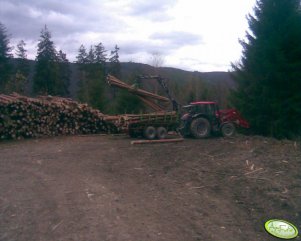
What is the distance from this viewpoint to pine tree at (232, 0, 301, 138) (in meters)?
24.6

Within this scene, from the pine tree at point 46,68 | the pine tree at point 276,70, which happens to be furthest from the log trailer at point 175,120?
the pine tree at point 46,68

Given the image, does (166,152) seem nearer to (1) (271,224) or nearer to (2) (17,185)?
(2) (17,185)

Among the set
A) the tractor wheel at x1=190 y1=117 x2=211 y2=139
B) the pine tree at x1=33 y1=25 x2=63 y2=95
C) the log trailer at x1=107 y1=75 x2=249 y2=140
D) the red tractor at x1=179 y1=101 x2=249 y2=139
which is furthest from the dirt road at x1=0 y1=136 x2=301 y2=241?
the pine tree at x1=33 y1=25 x2=63 y2=95

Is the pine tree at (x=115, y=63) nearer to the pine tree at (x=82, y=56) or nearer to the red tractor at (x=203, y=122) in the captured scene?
the pine tree at (x=82, y=56)

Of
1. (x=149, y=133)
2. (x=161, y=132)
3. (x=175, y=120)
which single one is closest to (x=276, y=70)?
(x=175, y=120)

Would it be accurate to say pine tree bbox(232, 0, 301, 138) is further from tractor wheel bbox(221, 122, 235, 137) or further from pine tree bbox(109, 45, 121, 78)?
pine tree bbox(109, 45, 121, 78)

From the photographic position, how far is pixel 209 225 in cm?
630

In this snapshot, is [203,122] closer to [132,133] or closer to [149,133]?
[149,133]

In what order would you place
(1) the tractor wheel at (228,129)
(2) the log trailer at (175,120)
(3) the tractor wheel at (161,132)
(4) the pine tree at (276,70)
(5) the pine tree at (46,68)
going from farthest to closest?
(5) the pine tree at (46,68)
(4) the pine tree at (276,70)
(1) the tractor wheel at (228,129)
(3) the tractor wheel at (161,132)
(2) the log trailer at (175,120)

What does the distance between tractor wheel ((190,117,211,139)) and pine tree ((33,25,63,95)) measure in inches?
1151

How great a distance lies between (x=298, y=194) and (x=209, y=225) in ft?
7.35

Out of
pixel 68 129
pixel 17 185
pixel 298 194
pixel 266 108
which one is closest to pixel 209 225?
pixel 298 194

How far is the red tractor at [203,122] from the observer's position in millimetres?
18828

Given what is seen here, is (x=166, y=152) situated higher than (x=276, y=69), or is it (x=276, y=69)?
(x=276, y=69)
